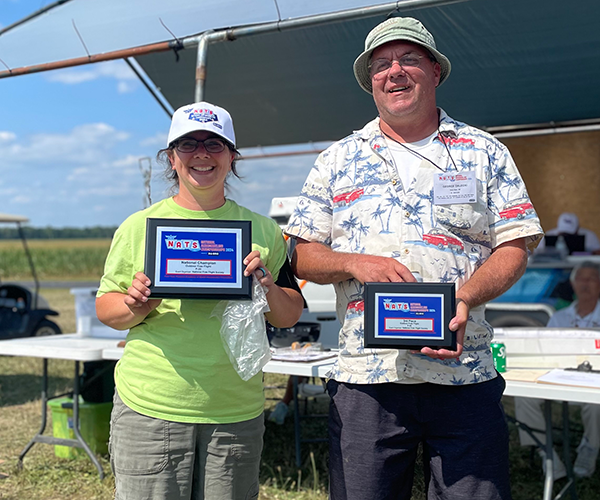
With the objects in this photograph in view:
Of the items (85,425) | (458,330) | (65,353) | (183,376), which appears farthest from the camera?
(85,425)

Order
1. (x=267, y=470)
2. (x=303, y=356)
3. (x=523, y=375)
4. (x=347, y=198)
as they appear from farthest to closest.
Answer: (x=267, y=470)
(x=303, y=356)
(x=523, y=375)
(x=347, y=198)

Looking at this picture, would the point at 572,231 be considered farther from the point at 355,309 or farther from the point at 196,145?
the point at 196,145

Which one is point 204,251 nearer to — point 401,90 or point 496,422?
point 401,90

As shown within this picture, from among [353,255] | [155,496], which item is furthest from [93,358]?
[353,255]

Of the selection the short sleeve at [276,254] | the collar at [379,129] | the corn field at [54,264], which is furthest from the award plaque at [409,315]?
the corn field at [54,264]

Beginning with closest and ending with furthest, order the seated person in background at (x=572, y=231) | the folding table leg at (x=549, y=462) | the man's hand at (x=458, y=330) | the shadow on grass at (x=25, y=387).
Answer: the man's hand at (x=458, y=330)
the folding table leg at (x=549, y=462)
the shadow on grass at (x=25, y=387)
the seated person in background at (x=572, y=231)

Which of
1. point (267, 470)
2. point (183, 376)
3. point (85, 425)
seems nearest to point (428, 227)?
point (183, 376)

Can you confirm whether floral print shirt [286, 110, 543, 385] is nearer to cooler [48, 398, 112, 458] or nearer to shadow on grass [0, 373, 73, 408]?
cooler [48, 398, 112, 458]

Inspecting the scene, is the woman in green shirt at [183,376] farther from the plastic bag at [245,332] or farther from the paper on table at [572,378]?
the paper on table at [572,378]

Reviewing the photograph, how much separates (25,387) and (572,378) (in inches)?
231

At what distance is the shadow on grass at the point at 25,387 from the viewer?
6242 mm

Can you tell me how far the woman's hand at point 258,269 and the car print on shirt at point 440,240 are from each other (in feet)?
1.53

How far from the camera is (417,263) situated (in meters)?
1.78

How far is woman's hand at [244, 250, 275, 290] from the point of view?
5.73 ft
